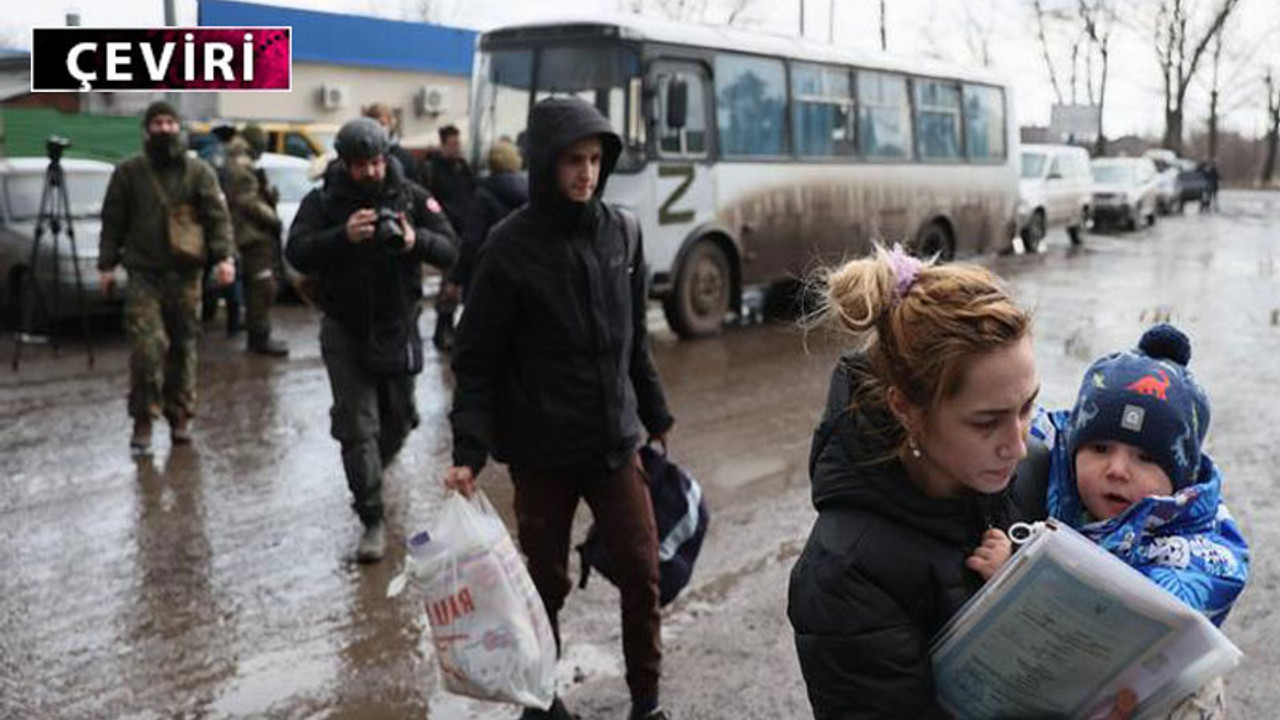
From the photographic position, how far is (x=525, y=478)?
11.9 ft

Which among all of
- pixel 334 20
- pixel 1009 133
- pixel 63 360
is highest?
pixel 334 20

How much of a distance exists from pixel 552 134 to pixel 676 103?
299 inches

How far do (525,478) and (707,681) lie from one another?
3.40ft

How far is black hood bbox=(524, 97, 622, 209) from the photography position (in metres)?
3.43

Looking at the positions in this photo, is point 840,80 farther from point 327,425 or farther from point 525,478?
point 525,478

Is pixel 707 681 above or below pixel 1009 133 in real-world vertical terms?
below

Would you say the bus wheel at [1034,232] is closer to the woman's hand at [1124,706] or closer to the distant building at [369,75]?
the distant building at [369,75]

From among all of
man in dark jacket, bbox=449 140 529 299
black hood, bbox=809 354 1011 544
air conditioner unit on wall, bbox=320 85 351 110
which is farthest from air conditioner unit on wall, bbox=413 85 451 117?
A: black hood, bbox=809 354 1011 544

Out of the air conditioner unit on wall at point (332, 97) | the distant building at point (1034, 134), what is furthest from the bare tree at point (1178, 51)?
the air conditioner unit on wall at point (332, 97)

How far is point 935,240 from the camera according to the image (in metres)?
15.6

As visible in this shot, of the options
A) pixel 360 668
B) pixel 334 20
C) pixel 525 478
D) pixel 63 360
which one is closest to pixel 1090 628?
pixel 525 478

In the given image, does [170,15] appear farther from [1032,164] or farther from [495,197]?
[1032,164]

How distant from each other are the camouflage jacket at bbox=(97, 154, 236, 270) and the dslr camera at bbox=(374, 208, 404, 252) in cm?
247

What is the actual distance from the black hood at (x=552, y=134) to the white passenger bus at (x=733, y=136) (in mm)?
6841
